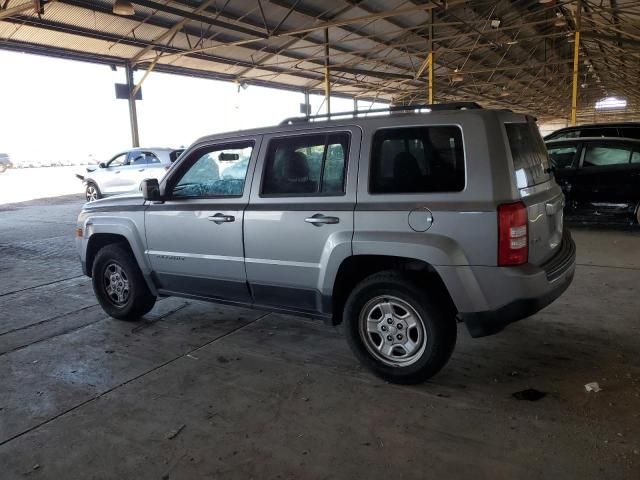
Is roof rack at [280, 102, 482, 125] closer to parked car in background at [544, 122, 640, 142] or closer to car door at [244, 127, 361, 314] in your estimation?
car door at [244, 127, 361, 314]

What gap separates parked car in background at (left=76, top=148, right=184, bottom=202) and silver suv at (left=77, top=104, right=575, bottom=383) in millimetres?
9007

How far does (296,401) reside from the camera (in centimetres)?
324

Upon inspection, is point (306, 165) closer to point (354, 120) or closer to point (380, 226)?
point (354, 120)

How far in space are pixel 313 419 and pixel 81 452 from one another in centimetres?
133

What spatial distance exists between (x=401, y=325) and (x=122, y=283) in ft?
9.57

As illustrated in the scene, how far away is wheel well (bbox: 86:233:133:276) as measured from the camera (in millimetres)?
4805

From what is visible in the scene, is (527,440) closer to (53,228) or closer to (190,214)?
(190,214)

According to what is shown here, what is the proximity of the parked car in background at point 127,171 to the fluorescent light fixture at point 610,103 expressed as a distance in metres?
48.0

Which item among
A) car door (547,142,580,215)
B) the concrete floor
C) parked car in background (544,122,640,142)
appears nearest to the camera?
the concrete floor

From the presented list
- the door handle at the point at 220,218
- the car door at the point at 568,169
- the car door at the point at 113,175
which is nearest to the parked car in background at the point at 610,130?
the car door at the point at 568,169

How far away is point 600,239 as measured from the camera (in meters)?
7.89

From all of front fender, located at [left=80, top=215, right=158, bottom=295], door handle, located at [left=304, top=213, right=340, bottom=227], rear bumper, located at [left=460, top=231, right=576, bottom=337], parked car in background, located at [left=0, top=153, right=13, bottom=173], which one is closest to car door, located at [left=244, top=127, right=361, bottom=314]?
door handle, located at [left=304, top=213, right=340, bottom=227]

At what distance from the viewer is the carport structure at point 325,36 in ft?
44.9

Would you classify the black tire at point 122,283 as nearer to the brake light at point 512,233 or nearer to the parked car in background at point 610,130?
the brake light at point 512,233
